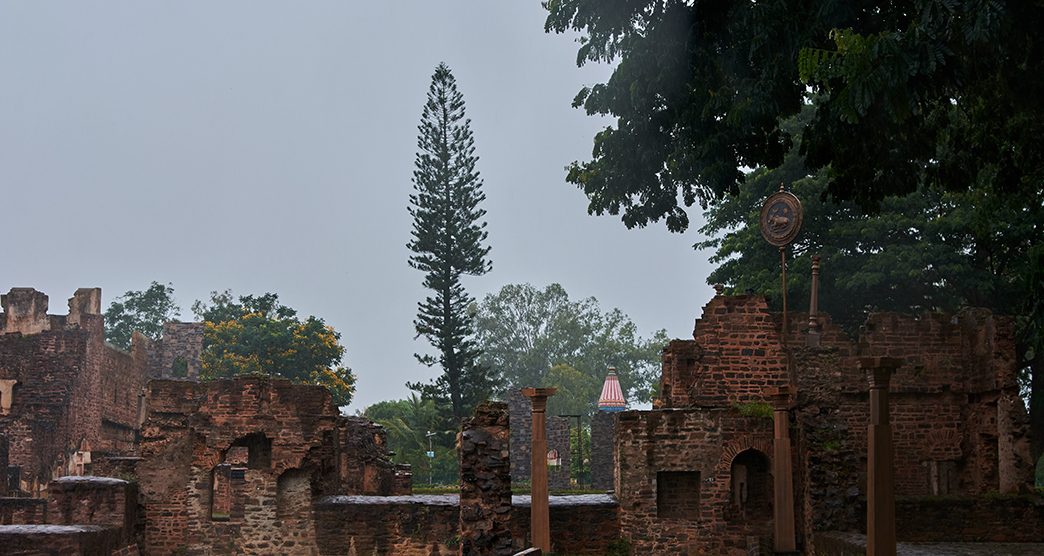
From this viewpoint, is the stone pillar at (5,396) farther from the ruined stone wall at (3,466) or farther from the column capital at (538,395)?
the column capital at (538,395)

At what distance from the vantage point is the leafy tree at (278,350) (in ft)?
161

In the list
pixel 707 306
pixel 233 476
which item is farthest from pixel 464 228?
pixel 707 306

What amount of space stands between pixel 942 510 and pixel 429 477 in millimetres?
25469

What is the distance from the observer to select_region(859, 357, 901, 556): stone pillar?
10289mm

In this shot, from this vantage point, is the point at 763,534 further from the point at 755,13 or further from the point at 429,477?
the point at 429,477

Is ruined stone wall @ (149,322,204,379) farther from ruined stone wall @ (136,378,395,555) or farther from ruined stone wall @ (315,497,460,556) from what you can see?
ruined stone wall @ (315,497,460,556)

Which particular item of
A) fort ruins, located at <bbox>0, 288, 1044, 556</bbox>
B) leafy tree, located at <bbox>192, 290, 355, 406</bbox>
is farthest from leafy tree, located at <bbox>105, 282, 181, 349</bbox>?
fort ruins, located at <bbox>0, 288, 1044, 556</bbox>

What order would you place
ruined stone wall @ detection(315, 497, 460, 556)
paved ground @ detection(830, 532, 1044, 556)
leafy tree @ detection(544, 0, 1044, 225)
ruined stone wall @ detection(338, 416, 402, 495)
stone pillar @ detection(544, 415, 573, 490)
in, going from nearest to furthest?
leafy tree @ detection(544, 0, 1044, 225) → paved ground @ detection(830, 532, 1044, 556) → ruined stone wall @ detection(315, 497, 460, 556) → ruined stone wall @ detection(338, 416, 402, 495) → stone pillar @ detection(544, 415, 573, 490)

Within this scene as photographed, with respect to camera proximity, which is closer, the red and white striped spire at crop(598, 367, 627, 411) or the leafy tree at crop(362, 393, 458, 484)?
the leafy tree at crop(362, 393, 458, 484)

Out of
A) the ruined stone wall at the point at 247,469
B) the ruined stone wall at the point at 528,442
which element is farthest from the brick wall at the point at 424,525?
the ruined stone wall at the point at 528,442

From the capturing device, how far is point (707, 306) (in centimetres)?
2256

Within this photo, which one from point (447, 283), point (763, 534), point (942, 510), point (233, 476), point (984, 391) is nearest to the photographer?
point (942, 510)

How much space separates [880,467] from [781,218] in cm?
1283

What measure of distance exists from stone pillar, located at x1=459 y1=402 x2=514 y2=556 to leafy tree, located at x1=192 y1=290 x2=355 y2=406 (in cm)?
3469
